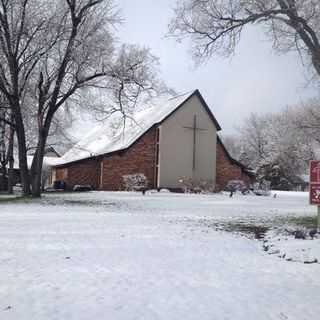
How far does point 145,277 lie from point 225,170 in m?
31.0

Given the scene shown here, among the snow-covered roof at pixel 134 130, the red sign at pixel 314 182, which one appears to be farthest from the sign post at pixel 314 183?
the snow-covered roof at pixel 134 130

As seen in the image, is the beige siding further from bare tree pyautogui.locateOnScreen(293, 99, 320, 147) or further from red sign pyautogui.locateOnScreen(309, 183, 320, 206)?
red sign pyautogui.locateOnScreen(309, 183, 320, 206)

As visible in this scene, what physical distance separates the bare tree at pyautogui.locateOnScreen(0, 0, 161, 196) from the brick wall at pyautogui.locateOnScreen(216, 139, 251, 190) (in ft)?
51.4

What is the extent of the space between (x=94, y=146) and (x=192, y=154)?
11784 millimetres

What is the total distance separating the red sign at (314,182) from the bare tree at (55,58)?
12.9m

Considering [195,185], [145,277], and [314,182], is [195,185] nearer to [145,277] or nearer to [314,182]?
[314,182]

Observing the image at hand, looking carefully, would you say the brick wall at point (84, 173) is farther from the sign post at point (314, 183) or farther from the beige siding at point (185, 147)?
the sign post at point (314, 183)

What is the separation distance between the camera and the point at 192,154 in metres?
34.6

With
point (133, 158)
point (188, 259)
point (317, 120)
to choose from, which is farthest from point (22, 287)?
point (317, 120)

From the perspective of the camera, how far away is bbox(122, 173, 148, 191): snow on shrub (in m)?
32.3

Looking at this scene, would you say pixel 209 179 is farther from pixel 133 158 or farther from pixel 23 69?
pixel 23 69

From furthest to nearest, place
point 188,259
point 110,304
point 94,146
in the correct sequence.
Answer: point 94,146
point 188,259
point 110,304

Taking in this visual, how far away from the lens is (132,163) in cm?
3362

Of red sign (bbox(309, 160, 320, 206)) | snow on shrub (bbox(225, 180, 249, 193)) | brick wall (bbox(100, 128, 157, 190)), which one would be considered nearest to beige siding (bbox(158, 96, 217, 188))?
brick wall (bbox(100, 128, 157, 190))
